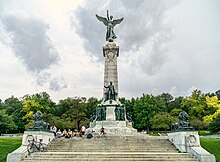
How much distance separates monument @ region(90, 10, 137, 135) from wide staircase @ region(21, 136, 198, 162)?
21.4 ft

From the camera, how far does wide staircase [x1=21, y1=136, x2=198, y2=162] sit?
13633 mm

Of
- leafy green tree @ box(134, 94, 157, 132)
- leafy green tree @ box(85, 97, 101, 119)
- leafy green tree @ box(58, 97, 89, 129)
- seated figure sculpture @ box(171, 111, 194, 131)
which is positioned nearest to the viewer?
seated figure sculpture @ box(171, 111, 194, 131)

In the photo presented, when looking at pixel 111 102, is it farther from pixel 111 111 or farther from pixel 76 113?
pixel 76 113

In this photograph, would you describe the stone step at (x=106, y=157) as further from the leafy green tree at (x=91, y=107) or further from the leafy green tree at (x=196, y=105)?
the leafy green tree at (x=91, y=107)

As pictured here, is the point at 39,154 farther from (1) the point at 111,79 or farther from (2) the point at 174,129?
(1) the point at 111,79

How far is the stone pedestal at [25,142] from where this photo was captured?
44.2 feet

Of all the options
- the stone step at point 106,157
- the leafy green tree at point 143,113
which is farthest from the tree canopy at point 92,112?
the stone step at point 106,157

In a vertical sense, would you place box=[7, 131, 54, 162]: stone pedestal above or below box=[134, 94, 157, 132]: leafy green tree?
below

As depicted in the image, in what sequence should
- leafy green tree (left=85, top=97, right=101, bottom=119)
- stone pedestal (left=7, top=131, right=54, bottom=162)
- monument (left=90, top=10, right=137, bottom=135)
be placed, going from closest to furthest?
stone pedestal (left=7, top=131, right=54, bottom=162) < monument (left=90, top=10, right=137, bottom=135) < leafy green tree (left=85, top=97, right=101, bottom=119)

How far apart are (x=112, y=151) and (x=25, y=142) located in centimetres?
534

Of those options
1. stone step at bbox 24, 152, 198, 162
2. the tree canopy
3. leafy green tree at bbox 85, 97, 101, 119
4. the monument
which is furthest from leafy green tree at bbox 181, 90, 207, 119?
stone step at bbox 24, 152, 198, 162

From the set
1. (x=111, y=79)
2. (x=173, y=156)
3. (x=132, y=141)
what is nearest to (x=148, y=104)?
(x=111, y=79)

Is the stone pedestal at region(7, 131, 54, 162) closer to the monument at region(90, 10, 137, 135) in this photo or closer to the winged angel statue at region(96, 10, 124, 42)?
the monument at region(90, 10, 137, 135)

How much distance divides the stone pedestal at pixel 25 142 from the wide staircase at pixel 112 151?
14.2 inches
